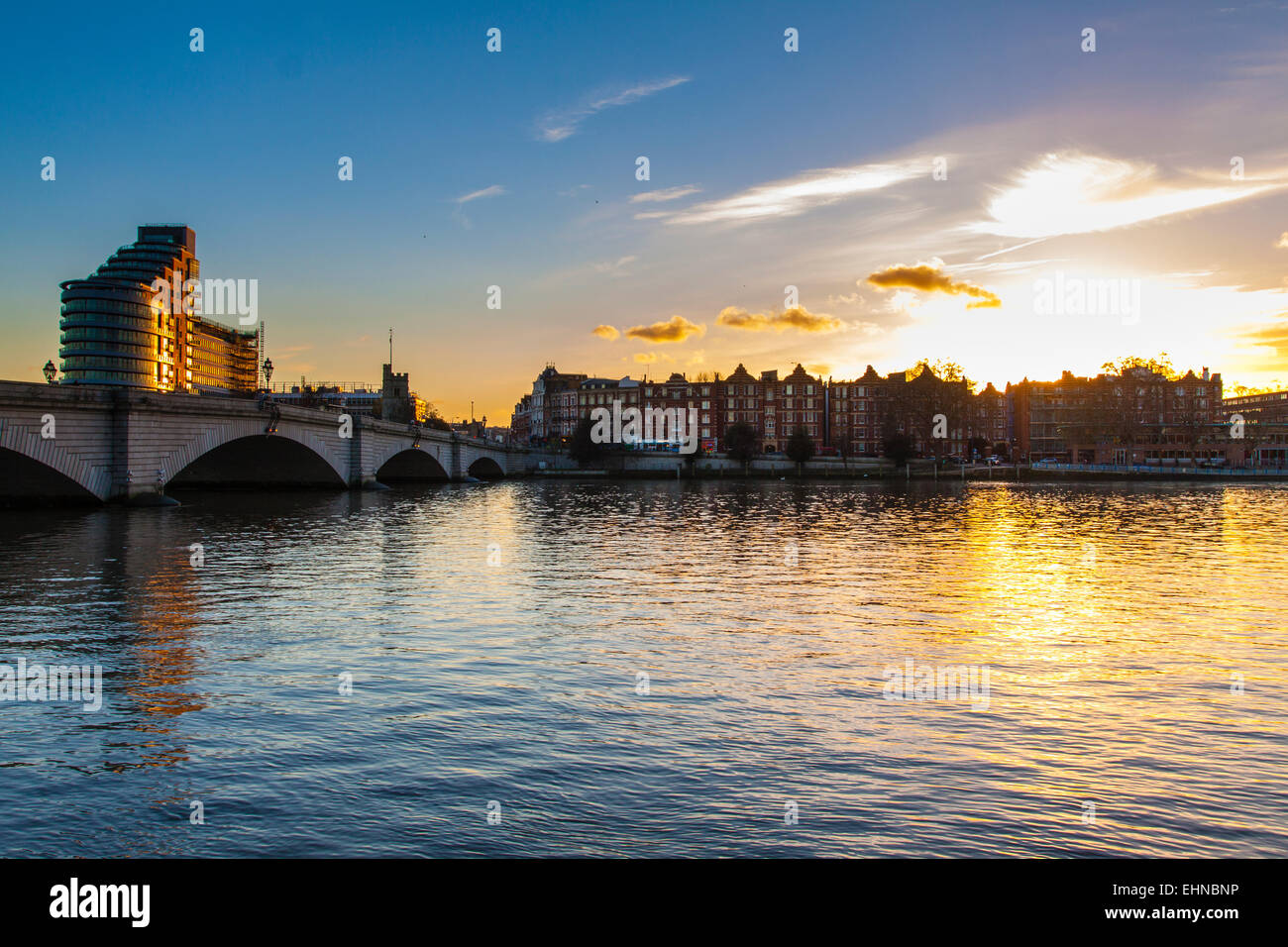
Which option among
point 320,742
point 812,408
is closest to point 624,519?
point 320,742

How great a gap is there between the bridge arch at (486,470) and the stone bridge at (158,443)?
199 ft

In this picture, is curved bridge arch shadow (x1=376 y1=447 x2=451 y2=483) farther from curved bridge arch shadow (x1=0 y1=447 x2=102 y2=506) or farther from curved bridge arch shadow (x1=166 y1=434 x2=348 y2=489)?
curved bridge arch shadow (x1=0 y1=447 x2=102 y2=506)

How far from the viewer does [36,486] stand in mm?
52188

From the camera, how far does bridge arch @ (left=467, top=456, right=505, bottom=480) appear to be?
152 metres

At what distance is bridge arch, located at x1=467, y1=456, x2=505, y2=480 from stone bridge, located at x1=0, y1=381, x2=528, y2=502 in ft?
199

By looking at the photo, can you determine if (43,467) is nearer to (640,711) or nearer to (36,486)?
(36,486)

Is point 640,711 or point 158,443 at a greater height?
point 158,443

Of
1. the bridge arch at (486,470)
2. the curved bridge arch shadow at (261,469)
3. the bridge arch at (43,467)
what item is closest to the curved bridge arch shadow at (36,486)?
the bridge arch at (43,467)

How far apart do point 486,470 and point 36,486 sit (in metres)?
104

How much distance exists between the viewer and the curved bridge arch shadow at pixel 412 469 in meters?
111

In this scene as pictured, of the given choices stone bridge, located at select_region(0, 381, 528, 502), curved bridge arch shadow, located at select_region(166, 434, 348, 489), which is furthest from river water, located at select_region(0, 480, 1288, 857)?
curved bridge arch shadow, located at select_region(166, 434, 348, 489)

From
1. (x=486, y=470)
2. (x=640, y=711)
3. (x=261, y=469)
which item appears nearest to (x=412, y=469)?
(x=486, y=470)
